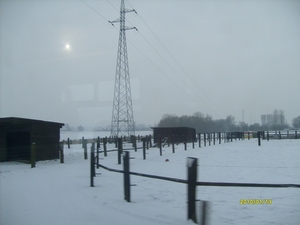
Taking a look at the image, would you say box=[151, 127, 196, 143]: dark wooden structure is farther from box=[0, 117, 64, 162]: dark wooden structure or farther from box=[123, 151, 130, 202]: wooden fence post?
box=[123, 151, 130, 202]: wooden fence post

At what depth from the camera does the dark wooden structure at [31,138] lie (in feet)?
47.7

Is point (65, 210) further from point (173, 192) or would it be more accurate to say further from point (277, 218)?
point (277, 218)

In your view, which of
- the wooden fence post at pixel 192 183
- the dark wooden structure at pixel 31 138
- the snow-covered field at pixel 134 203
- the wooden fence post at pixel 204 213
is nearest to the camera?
the wooden fence post at pixel 204 213

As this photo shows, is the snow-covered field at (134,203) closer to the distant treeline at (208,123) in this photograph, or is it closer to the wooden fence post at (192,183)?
the wooden fence post at (192,183)

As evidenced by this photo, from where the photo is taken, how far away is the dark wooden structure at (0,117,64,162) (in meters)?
14.5

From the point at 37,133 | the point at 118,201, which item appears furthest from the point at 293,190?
Result: the point at 37,133

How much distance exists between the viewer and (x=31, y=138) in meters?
14.5

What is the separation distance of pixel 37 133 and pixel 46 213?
35.6 feet

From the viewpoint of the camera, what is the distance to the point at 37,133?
14.9 meters
